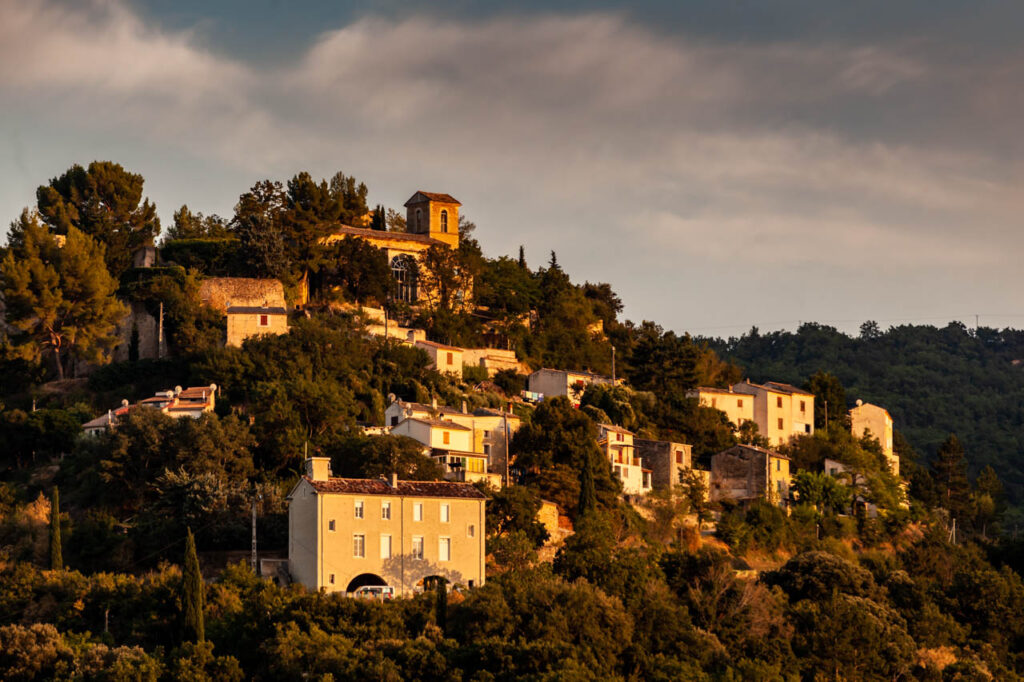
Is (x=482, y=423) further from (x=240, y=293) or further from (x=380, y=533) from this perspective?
(x=240, y=293)

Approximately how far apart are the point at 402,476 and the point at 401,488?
3.29 m

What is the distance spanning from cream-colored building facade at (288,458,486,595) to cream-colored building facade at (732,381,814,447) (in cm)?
2415

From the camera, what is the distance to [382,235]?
6988 centimetres

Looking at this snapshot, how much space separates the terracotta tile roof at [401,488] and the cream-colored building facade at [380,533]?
3cm

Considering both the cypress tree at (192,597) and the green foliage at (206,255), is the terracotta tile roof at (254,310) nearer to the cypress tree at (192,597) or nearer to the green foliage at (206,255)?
the green foliage at (206,255)

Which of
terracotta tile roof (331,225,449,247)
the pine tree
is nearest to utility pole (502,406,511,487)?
terracotta tile roof (331,225,449,247)

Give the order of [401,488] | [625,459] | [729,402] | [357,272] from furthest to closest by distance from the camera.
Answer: [357,272]
[729,402]
[625,459]
[401,488]

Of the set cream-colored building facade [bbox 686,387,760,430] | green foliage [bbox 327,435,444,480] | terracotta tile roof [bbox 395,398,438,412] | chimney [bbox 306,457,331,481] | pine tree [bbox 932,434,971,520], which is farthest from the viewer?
pine tree [bbox 932,434,971,520]

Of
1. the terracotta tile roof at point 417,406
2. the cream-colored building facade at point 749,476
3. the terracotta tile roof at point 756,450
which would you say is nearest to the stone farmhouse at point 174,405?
the terracotta tile roof at point 417,406

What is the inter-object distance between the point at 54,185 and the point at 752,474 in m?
32.8

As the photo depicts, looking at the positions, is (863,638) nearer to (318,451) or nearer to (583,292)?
(318,451)

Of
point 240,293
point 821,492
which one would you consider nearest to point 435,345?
point 240,293

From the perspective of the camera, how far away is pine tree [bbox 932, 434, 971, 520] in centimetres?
6906

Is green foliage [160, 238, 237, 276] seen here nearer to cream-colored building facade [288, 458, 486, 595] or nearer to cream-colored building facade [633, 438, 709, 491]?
cream-colored building facade [633, 438, 709, 491]
